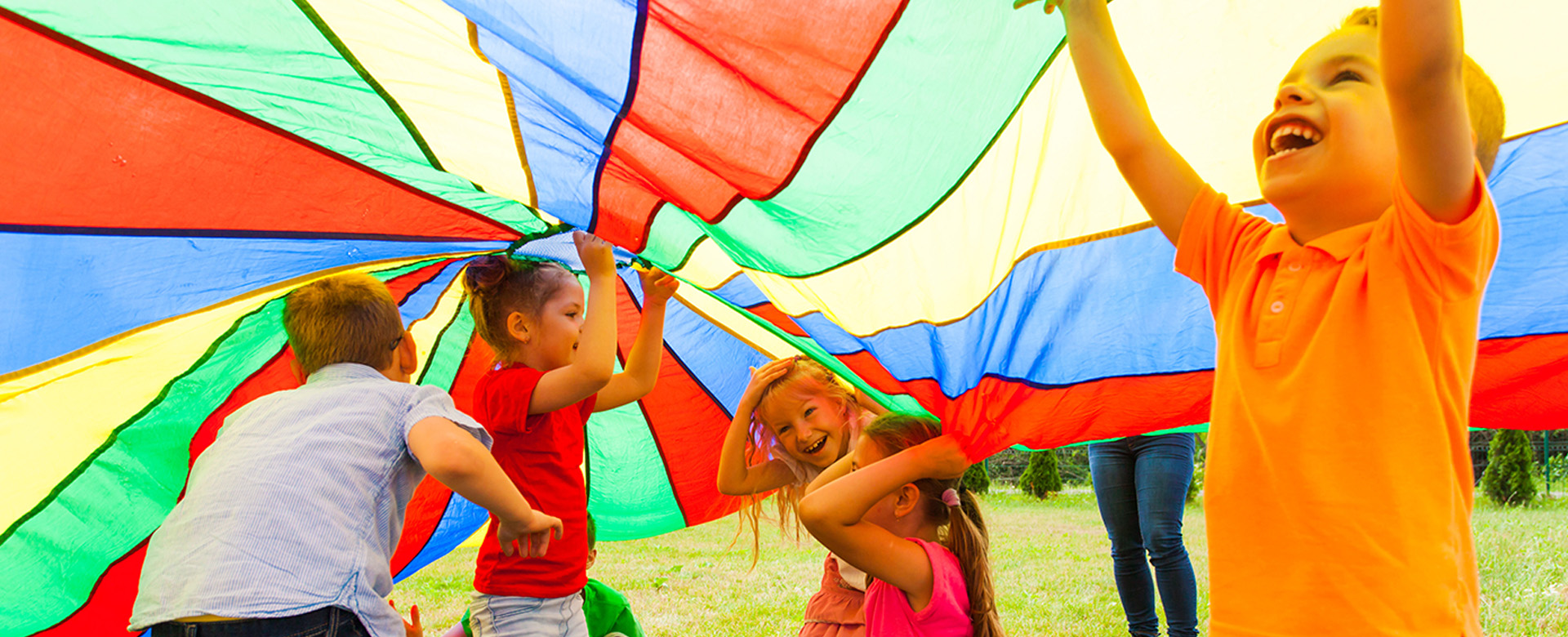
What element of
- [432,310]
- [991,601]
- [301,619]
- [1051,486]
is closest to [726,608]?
[432,310]

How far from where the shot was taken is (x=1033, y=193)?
157 cm

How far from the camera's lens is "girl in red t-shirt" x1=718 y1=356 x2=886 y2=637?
7.68 feet

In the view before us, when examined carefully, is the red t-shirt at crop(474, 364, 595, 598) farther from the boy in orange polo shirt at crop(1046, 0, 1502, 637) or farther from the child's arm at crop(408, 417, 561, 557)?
the boy in orange polo shirt at crop(1046, 0, 1502, 637)

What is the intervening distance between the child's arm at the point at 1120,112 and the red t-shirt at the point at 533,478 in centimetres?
146

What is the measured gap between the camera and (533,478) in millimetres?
2395

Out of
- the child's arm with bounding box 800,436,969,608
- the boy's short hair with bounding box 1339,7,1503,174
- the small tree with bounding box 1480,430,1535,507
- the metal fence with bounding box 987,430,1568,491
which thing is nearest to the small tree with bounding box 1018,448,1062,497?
the metal fence with bounding box 987,430,1568,491

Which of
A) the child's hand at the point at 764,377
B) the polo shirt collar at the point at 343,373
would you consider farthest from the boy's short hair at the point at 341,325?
the child's hand at the point at 764,377

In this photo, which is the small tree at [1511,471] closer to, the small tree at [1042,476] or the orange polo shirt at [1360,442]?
the small tree at [1042,476]

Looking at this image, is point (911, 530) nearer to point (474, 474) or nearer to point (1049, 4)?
point (474, 474)

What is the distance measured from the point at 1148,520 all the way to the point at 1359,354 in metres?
1.75

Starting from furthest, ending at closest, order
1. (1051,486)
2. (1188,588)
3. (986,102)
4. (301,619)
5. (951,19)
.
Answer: (1051,486) < (1188,588) < (301,619) < (986,102) < (951,19)

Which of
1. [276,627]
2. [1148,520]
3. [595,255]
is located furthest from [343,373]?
[1148,520]

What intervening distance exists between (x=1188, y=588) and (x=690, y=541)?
5173mm

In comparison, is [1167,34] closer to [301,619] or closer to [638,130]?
[638,130]
